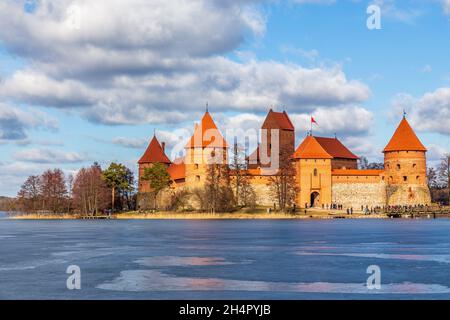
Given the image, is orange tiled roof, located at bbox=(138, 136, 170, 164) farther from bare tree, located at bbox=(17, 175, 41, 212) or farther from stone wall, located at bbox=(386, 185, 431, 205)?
stone wall, located at bbox=(386, 185, 431, 205)

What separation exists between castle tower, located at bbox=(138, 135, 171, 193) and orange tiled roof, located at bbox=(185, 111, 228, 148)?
39.8 feet

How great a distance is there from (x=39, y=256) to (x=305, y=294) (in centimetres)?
967

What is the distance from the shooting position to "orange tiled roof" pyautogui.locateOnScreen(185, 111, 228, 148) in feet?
195

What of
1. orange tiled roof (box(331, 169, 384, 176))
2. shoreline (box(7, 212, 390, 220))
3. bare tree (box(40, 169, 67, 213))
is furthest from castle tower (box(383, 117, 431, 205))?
bare tree (box(40, 169, 67, 213))

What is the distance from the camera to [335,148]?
218 ft

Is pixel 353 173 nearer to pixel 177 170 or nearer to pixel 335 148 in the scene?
pixel 335 148

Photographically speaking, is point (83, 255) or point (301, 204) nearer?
point (83, 255)

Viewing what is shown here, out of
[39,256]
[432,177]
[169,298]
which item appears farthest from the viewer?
[432,177]

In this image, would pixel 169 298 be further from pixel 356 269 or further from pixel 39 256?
pixel 39 256

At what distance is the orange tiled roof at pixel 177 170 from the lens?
208 feet

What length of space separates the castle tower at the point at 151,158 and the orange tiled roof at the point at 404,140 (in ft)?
82.7

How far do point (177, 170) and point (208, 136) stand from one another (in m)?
7.30
